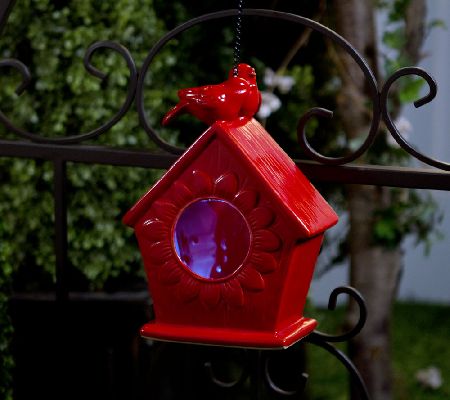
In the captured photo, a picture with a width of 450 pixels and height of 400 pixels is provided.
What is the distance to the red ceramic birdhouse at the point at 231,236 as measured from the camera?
3.49 feet

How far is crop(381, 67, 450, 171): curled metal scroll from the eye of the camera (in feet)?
3.75

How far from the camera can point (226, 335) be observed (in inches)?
42.8

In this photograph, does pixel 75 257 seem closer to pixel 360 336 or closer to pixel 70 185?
pixel 70 185

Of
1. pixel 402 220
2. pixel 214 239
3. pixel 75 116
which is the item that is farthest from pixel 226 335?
pixel 402 220

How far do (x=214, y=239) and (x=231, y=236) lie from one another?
20mm

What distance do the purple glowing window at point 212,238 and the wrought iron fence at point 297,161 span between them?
0.19m

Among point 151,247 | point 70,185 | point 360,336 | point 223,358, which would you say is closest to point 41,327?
point 70,185

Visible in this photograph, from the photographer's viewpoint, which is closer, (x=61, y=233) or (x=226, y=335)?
(x=226, y=335)

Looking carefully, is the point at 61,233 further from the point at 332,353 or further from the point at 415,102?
the point at 415,102

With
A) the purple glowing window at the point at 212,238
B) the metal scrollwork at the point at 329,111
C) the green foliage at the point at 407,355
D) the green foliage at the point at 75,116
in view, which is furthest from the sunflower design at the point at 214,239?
the green foliage at the point at 407,355

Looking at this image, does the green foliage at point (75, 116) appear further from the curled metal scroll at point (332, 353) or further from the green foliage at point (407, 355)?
the green foliage at point (407, 355)

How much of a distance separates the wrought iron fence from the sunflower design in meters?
0.18

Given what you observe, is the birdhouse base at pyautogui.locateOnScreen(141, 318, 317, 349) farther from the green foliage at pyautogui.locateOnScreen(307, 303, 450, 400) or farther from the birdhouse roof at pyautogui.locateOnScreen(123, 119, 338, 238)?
the green foliage at pyautogui.locateOnScreen(307, 303, 450, 400)

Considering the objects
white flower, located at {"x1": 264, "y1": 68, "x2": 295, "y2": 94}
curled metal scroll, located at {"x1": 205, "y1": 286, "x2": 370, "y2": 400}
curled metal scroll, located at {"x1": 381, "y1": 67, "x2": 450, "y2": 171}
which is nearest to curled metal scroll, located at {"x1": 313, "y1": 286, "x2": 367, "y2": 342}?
curled metal scroll, located at {"x1": 205, "y1": 286, "x2": 370, "y2": 400}
